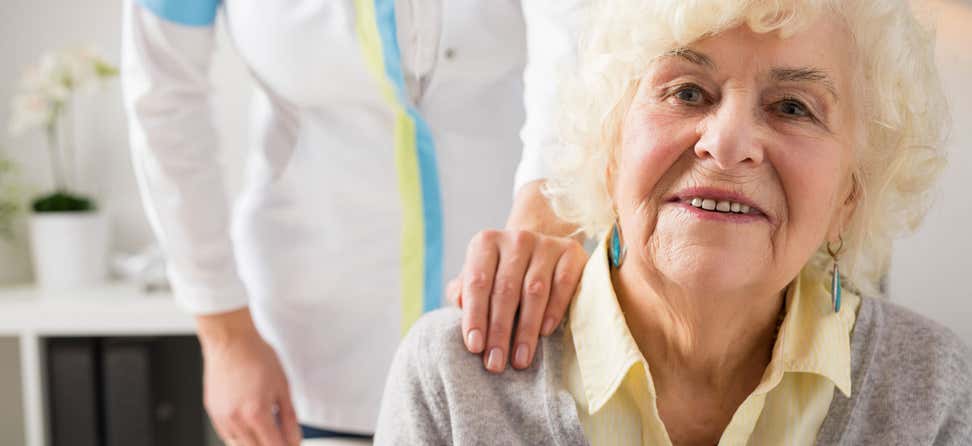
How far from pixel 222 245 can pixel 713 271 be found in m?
0.90

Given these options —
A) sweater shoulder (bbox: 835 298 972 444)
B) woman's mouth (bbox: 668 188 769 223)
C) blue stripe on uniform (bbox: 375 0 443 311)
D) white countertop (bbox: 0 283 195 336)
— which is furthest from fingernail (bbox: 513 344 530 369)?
white countertop (bbox: 0 283 195 336)

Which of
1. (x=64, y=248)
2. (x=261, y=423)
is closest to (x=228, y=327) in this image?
(x=261, y=423)

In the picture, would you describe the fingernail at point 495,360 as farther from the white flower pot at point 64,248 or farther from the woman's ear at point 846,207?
the white flower pot at point 64,248

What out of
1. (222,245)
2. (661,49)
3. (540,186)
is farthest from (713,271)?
(222,245)

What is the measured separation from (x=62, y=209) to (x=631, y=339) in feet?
8.13

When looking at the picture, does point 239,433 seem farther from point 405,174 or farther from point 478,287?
point 478,287

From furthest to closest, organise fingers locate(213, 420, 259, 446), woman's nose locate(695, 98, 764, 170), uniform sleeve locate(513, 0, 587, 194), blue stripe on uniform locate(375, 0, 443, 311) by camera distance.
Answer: fingers locate(213, 420, 259, 446)
blue stripe on uniform locate(375, 0, 443, 311)
uniform sleeve locate(513, 0, 587, 194)
woman's nose locate(695, 98, 764, 170)

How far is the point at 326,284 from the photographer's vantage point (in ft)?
5.56

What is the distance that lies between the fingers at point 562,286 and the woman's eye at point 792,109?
1.01ft

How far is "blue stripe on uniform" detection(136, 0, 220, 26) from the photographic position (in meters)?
1.53

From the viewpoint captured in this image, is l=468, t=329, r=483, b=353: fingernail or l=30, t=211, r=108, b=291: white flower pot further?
l=30, t=211, r=108, b=291: white flower pot

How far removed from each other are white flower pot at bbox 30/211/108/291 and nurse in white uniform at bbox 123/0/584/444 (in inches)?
63.9

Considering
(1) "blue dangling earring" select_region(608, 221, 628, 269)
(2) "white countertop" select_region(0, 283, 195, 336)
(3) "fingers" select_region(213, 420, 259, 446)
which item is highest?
(1) "blue dangling earring" select_region(608, 221, 628, 269)

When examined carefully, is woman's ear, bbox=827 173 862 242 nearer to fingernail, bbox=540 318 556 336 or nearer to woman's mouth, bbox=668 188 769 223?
woman's mouth, bbox=668 188 769 223
